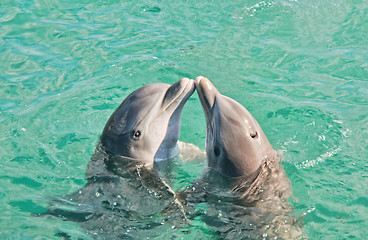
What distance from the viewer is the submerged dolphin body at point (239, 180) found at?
5906 millimetres

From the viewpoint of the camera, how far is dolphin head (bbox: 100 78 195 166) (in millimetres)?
6691

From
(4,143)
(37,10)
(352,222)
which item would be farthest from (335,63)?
(37,10)

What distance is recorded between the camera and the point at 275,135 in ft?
26.5

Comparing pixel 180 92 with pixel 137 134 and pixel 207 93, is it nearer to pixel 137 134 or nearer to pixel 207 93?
pixel 207 93

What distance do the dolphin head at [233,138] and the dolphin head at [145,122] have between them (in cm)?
53

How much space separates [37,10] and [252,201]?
9860 mm

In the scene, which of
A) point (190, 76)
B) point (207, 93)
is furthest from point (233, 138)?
point (190, 76)

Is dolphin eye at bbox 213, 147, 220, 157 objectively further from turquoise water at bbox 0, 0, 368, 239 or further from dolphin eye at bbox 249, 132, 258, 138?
turquoise water at bbox 0, 0, 368, 239

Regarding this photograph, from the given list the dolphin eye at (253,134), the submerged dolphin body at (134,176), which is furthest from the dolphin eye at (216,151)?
the submerged dolphin body at (134,176)

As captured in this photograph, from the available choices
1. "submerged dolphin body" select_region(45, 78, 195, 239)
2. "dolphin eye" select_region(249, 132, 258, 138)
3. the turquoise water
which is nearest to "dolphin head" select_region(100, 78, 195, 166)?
"submerged dolphin body" select_region(45, 78, 195, 239)

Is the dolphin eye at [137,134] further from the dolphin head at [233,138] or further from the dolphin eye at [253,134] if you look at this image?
Result: the dolphin eye at [253,134]

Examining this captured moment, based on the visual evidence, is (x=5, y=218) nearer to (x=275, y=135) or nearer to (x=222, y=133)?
(x=222, y=133)

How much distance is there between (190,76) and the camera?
33.1 feet

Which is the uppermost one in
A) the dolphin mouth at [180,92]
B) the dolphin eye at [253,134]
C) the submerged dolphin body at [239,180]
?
the dolphin mouth at [180,92]
